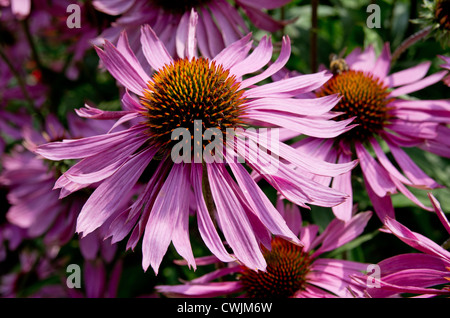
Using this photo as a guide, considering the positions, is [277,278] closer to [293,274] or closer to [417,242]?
[293,274]

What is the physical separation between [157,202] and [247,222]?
17 centimetres

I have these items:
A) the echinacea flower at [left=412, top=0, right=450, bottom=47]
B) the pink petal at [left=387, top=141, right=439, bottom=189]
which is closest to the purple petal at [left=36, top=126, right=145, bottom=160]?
the pink petal at [left=387, top=141, right=439, bottom=189]

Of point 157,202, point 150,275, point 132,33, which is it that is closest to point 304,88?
point 157,202

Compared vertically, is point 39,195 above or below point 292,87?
below

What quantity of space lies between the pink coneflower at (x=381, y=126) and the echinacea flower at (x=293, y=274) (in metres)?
0.10

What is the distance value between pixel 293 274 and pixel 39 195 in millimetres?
969

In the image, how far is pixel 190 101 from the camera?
3.02 ft

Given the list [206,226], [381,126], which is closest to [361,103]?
[381,126]

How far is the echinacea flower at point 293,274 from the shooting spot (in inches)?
38.5

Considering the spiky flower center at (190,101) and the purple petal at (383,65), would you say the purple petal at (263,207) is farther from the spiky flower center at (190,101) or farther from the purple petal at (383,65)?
the purple petal at (383,65)

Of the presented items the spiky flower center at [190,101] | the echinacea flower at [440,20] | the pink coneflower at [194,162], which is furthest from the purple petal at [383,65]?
the spiky flower center at [190,101]

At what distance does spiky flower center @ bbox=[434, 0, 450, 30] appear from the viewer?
109 cm

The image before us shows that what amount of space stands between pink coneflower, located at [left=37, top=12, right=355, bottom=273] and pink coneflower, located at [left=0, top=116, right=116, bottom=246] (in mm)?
520

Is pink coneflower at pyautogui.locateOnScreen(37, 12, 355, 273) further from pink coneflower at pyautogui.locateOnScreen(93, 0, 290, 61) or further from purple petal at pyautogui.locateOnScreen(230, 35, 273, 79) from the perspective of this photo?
pink coneflower at pyautogui.locateOnScreen(93, 0, 290, 61)
